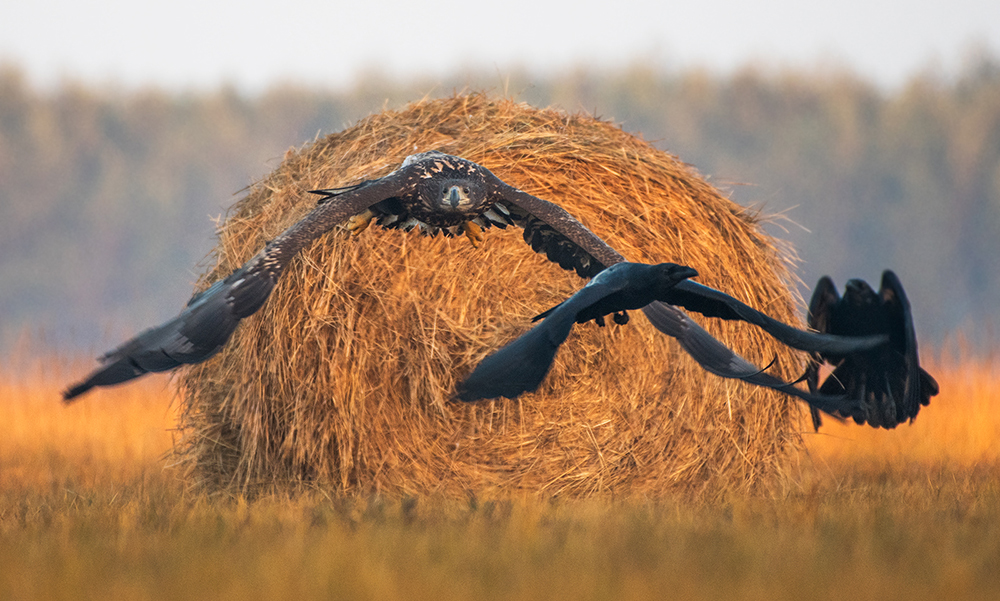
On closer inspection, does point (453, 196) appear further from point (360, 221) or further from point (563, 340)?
point (563, 340)

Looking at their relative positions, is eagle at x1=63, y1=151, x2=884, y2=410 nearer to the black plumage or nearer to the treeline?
the black plumage

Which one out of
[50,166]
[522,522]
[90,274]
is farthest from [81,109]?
[522,522]

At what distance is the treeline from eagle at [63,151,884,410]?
1877cm

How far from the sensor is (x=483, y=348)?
6223mm

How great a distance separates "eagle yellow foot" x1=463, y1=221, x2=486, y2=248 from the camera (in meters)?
5.85

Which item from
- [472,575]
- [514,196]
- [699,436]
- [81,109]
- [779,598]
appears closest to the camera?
[779,598]

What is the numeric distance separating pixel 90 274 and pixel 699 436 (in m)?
22.0

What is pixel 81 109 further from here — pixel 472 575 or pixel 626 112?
pixel 472 575

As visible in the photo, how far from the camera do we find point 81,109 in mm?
28844

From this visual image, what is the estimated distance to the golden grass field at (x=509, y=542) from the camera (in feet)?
11.5

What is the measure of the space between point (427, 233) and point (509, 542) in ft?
6.91

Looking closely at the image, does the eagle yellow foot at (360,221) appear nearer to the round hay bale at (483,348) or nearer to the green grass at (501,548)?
the round hay bale at (483,348)

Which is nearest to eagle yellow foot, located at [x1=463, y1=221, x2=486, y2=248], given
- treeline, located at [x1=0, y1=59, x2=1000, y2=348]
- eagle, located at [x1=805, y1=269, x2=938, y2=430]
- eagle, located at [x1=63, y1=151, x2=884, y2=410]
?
eagle, located at [x1=63, y1=151, x2=884, y2=410]

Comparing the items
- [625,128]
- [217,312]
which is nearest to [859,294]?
[217,312]
